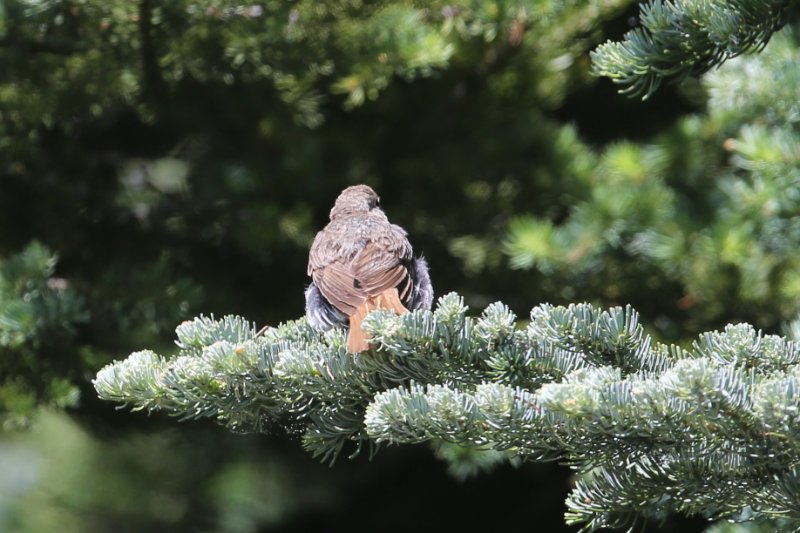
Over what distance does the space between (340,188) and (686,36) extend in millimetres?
2515

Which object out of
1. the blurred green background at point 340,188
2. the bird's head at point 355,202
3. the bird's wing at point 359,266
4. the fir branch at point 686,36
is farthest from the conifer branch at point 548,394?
the bird's head at point 355,202

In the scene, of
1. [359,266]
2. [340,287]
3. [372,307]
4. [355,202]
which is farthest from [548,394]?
[355,202]

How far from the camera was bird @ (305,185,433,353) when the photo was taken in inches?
112

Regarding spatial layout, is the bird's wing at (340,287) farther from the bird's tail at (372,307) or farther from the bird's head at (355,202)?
the bird's head at (355,202)

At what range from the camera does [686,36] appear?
7.73ft

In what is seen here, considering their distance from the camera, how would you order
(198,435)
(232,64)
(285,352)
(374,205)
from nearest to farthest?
(285,352), (232,64), (374,205), (198,435)

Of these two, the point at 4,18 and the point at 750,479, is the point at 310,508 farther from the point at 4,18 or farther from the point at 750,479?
the point at 750,479

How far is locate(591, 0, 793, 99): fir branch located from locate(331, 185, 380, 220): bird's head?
159cm

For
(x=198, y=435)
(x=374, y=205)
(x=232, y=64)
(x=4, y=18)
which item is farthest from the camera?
(x=198, y=435)

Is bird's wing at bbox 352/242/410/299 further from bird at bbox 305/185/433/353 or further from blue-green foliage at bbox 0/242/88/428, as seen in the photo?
blue-green foliage at bbox 0/242/88/428

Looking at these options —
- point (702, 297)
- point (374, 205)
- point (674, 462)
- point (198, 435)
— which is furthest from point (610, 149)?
point (674, 462)

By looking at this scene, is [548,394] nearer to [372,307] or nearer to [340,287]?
[372,307]

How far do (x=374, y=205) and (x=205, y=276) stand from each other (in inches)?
37.9

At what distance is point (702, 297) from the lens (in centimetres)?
436
